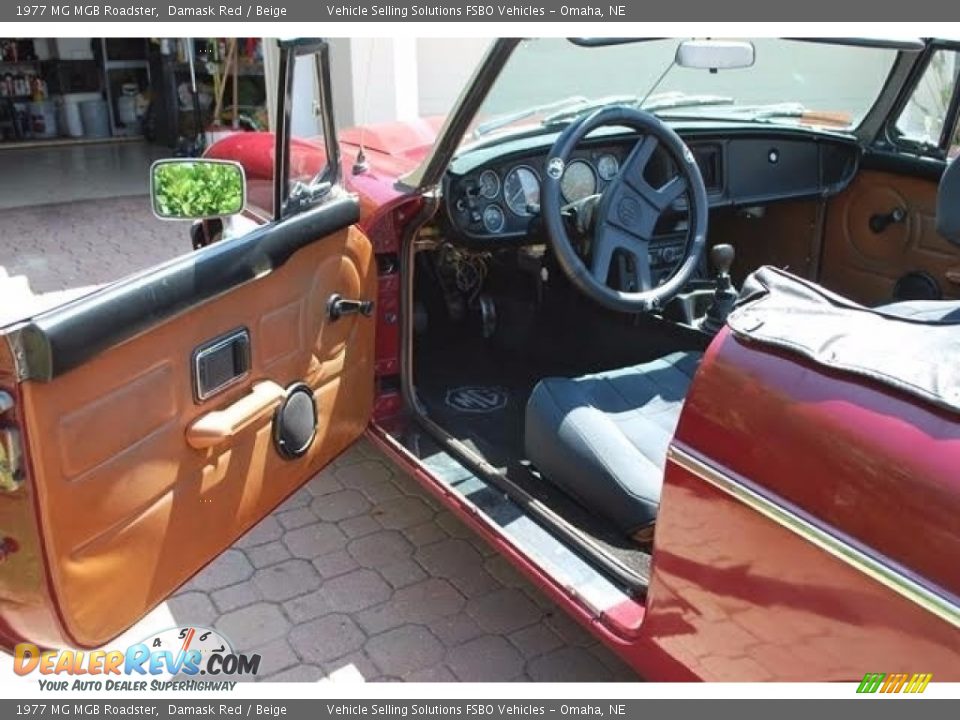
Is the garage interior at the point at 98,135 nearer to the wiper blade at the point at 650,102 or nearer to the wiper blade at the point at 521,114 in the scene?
the wiper blade at the point at 521,114

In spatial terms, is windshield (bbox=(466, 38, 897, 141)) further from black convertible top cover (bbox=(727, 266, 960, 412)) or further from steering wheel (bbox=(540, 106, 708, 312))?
black convertible top cover (bbox=(727, 266, 960, 412))

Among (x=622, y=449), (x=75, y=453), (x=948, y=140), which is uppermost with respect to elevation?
(x=948, y=140)

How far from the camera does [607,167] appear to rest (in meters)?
3.38

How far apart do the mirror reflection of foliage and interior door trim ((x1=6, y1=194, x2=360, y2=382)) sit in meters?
0.14

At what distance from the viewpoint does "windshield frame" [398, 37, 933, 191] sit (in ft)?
8.54

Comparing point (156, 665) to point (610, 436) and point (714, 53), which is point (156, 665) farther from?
point (714, 53)

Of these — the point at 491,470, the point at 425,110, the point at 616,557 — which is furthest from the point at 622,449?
the point at 425,110

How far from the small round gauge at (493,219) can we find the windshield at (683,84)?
292 mm

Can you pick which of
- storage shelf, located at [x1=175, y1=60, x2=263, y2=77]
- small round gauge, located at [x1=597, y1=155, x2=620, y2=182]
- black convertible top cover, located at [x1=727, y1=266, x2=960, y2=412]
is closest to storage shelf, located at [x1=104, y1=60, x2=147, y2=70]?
storage shelf, located at [x1=175, y1=60, x2=263, y2=77]

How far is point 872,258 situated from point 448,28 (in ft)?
7.21

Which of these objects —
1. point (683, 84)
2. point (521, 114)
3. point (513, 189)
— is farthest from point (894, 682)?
point (683, 84)

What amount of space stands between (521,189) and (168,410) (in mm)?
1737

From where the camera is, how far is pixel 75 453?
1777mm

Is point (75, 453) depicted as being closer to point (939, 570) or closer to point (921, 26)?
point (939, 570)
